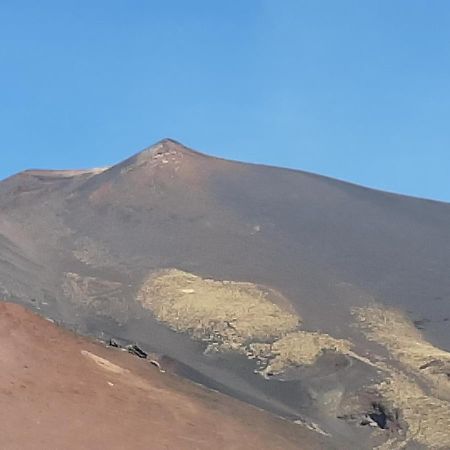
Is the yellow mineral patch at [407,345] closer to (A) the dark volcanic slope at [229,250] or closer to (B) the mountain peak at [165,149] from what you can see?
(A) the dark volcanic slope at [229,250]

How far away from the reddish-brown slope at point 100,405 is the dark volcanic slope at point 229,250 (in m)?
1.91

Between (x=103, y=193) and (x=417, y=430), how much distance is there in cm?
2000

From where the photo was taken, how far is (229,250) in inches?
1126

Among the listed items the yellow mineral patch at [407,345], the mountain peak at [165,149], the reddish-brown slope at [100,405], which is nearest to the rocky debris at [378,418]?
the yellow mineral patch at [407,345]

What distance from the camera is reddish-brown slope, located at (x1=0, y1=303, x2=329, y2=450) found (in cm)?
1265

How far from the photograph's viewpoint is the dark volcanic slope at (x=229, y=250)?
2143 cm

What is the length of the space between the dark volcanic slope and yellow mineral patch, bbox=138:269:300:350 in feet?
1.34

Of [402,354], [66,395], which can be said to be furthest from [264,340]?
[66,395]

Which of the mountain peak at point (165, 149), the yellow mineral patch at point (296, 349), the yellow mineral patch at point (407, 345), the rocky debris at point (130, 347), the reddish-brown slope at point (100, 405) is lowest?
the reddish-brown slope at point (100, 405)

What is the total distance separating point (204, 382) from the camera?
60.0ft

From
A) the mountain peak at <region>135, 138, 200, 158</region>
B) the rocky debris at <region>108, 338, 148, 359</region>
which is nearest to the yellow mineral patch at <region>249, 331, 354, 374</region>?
the rocky debris at <region>108, 338, 148, 359</region>

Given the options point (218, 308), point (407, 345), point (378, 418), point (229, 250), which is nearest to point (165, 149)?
point (229, 250)

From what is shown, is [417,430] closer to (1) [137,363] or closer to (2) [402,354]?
(2) [402,354]

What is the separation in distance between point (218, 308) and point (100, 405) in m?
9.24
